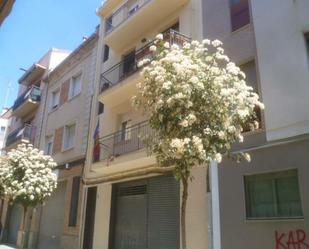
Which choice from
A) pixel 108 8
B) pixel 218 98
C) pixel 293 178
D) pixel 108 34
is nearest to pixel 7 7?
pixel 218 98

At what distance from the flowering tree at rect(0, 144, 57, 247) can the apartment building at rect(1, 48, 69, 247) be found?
8.24 meters

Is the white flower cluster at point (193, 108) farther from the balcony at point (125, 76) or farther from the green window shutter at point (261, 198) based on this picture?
the balcony at point (125, 76)

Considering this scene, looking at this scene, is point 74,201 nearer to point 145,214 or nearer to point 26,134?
point 145,214

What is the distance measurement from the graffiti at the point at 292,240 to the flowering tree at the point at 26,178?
8.34m

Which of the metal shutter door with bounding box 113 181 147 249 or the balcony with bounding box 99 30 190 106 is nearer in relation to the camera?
the balcony with bounding box 99 30 190 106

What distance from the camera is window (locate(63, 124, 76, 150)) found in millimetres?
17781

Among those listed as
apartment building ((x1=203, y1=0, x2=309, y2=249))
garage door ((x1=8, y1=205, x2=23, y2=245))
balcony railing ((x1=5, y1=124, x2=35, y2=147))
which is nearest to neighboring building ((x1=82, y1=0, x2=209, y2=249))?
apartment building ((x1=203, y1=0, x2=309, y2=249))

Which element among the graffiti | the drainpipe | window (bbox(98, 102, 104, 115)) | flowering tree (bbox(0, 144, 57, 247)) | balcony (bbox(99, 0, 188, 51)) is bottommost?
the graffiti

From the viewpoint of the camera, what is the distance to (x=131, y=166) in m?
12.3

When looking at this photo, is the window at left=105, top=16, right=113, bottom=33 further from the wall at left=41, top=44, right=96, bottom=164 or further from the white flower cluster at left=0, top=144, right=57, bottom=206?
the white flower cluster at left=0, top=144, right=57, bottom=206

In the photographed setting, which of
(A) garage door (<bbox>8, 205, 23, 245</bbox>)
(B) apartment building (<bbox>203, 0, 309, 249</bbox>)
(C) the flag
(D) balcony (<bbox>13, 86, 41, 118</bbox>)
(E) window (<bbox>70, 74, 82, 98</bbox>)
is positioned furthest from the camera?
(D) balcony (<bbox>13, 86, 41, 118</bbox>)

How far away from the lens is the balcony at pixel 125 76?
1148cm

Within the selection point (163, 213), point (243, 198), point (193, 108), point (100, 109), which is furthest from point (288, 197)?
point (100, 109)

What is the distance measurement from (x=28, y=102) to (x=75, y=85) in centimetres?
559
